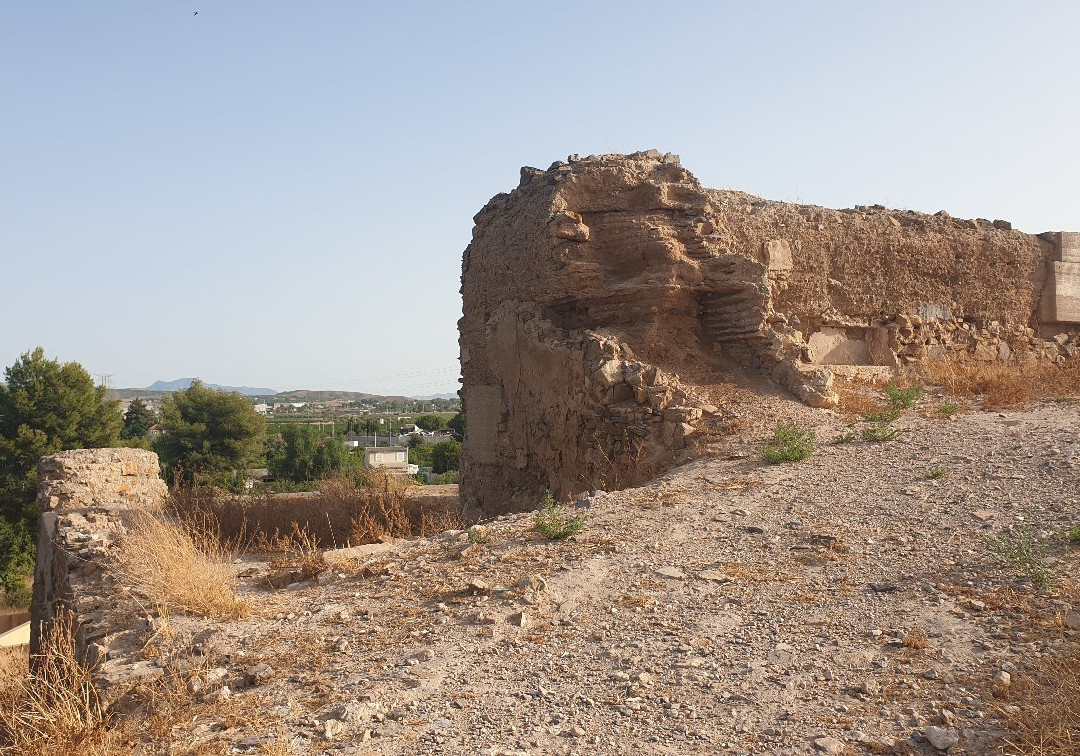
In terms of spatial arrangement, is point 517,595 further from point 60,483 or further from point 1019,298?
point 1019,298

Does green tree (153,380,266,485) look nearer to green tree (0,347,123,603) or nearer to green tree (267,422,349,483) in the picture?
green tree (267,422,349,483)

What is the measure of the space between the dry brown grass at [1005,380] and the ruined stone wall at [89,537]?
7840 millimetres

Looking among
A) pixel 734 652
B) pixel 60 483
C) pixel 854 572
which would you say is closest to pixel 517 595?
pixel 734 652

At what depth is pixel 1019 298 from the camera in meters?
10.9

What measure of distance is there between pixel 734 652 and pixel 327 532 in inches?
231

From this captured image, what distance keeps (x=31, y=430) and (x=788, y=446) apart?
65.2 feet

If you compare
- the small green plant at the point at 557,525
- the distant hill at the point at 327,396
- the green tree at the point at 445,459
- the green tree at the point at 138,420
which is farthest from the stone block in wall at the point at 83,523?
the distant hill at the point at 327,396

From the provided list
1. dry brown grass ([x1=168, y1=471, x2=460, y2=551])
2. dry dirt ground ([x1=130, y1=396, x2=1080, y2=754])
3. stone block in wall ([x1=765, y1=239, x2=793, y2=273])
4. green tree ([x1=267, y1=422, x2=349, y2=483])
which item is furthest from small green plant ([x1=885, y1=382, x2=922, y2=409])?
green tree ([x1=267, y1=422, x2=349, y2=483])

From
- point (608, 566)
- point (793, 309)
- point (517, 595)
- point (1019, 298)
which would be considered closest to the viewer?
point (517, 595)

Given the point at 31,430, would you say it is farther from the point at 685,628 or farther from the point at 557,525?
the point at 685,628

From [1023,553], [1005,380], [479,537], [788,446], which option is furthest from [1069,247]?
[479,537]

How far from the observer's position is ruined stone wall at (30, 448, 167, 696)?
4.68 metres

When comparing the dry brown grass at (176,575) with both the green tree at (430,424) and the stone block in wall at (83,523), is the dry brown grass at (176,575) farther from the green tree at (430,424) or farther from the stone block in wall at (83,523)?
the green tree at (430,424)

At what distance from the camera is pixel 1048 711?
2959 mm
